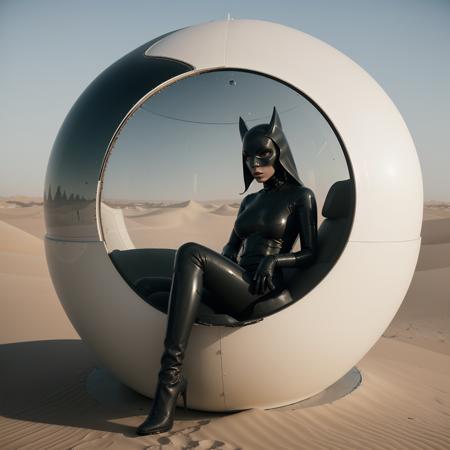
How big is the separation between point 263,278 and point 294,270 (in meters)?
0.50

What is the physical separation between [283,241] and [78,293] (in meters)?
1.47

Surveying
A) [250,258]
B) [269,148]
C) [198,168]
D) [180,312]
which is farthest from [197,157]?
[180,312]

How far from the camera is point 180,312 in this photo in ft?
11.1

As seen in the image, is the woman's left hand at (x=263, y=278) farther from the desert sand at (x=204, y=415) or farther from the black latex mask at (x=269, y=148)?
the desert sand at (x=204, y=415)

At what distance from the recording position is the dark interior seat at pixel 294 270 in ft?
11.7

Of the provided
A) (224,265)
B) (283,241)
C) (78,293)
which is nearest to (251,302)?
(224,265)

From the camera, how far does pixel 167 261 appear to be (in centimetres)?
484

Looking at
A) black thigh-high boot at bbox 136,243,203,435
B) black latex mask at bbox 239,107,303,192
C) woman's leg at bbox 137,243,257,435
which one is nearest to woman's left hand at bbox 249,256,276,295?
woman's leg at bbox 137,243,257,435

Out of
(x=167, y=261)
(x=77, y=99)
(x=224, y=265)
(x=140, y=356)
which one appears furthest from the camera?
(x=167, y=261)

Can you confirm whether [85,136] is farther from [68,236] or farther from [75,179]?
[68,236]

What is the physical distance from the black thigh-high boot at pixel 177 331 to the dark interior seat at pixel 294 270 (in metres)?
0.17

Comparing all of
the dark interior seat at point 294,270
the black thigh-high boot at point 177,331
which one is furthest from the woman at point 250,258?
the dark interior seat at point 294,270

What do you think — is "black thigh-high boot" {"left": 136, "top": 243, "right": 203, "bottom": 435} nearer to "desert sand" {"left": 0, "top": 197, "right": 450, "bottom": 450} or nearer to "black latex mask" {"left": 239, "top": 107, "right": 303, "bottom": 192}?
"desert sand" {"left": 0, "top": 197, "right": 450, "bottom": 450}

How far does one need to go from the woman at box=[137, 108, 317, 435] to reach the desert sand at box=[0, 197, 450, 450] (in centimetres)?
43
